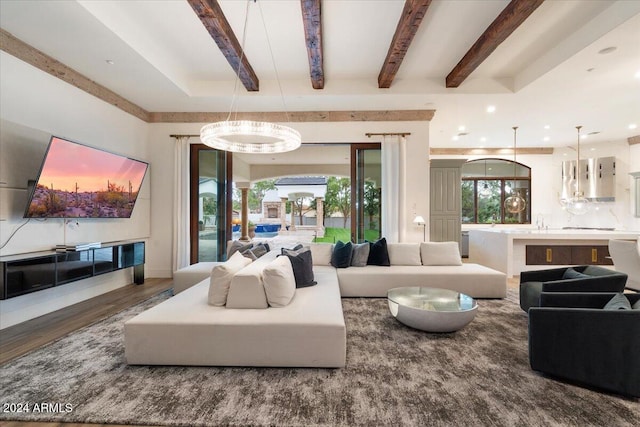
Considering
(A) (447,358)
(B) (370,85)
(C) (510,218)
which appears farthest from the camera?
(C) (510,218)

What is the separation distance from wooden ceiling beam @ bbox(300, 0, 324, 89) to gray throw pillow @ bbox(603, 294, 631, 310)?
11.9 feet

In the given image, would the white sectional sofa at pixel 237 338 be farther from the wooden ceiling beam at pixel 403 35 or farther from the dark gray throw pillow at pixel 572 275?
the wooden ceiling beam at pixel 403 35

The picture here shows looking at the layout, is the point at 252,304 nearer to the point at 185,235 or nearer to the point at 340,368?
the point at 340,368

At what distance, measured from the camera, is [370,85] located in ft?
15.5

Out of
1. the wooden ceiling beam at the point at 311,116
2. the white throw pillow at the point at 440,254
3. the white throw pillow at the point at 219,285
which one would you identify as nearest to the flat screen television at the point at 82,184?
the wooden ceiling beam at the point at 311,116

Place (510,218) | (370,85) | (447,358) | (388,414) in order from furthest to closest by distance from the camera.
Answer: (510,218), (370,85), (447,358), (388,414)

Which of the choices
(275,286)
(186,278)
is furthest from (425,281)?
(186,278)

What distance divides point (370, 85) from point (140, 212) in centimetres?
481

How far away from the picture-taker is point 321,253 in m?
4.64

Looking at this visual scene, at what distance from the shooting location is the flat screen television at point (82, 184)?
10.6ft

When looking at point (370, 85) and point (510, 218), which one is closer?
point (370, 85)

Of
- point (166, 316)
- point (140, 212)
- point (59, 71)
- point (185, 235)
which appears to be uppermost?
point (59, 71)

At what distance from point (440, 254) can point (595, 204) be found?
5.97m

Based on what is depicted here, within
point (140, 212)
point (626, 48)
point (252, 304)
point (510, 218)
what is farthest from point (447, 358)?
point (510, 218)
